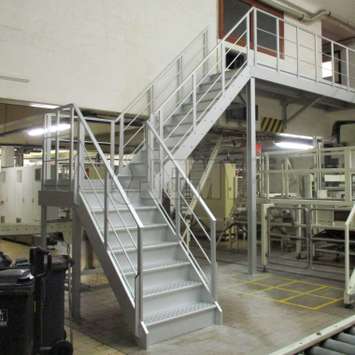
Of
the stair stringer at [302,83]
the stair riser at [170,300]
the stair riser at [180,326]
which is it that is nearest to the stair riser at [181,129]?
the stair stringer at [302,83]

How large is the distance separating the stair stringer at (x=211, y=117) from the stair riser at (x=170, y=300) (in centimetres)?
219

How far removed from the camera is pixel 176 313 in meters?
4.86

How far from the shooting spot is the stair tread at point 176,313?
4.64 m

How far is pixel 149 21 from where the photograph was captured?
859 cm

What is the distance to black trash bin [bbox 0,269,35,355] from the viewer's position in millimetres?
3363

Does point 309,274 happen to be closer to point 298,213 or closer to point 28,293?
point 298,213

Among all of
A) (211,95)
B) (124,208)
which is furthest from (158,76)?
(124,208)

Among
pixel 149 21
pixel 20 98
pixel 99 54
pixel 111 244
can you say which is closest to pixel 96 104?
pixel 99 54

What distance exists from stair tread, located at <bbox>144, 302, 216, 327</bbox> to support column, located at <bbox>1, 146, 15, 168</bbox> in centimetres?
1190

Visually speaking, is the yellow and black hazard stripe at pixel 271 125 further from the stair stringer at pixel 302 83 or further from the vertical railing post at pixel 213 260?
the vertical railing post at pixel 213 260

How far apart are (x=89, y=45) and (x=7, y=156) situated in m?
9.01

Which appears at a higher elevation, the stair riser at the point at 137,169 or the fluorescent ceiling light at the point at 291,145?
the fluorescent ceiling light at the point at 291,145

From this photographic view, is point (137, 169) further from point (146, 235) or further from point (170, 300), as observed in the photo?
point (170, 300)

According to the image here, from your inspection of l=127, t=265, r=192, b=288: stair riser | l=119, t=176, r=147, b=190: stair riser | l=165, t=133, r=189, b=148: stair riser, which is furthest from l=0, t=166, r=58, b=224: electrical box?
l=127, t=265, r=192, b=288: stair riser
